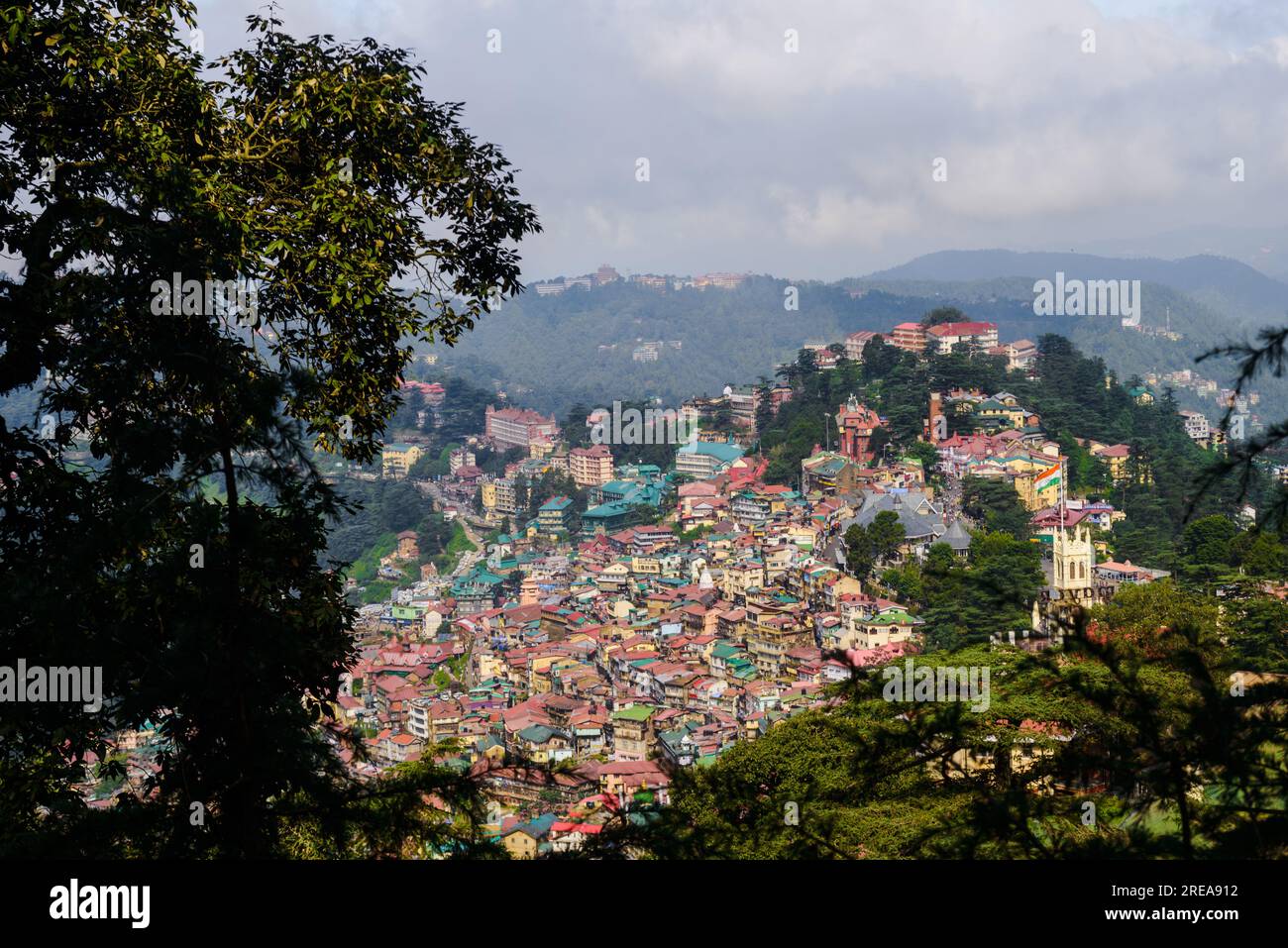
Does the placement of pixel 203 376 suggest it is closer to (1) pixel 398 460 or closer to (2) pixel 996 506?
(2) pixel 996 506

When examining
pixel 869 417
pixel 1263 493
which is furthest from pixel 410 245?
pixel 869 417

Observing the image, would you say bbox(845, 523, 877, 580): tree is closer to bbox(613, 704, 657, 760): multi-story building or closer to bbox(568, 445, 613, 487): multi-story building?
bbox(613, 704, 657, 760): multi-story building

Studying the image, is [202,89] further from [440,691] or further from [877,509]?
[877,509]

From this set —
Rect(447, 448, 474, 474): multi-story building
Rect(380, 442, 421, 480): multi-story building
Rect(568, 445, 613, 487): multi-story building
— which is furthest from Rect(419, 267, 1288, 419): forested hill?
Rect(568, 445, 613, 487): multi-story building

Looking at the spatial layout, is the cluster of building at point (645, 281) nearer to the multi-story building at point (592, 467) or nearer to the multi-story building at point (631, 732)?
the multi-story building at point (592, 467)

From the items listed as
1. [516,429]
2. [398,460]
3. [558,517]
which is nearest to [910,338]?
[558,517]

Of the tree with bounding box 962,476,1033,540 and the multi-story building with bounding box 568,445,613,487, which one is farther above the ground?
the multi-story building with bounding box 568,445,613,487
